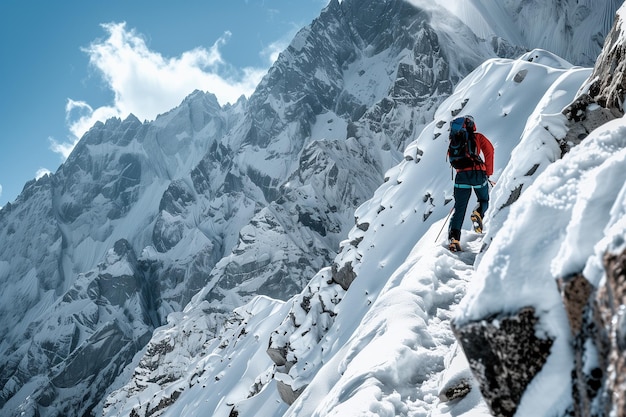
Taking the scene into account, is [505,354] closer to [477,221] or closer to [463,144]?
[463,144]

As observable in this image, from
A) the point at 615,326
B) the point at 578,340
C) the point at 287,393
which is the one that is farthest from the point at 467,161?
the point at 287,393

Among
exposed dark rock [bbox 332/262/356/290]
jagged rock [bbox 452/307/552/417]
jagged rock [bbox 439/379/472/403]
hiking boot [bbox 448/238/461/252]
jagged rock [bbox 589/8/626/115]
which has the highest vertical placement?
jagged rock [bbox 589/8/626/115]

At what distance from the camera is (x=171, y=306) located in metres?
145

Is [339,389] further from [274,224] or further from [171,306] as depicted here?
[171,306]

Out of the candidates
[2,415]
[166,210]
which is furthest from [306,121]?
[2,415]

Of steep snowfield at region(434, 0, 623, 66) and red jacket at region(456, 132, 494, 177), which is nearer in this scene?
red jacket at region(456, 132, 494, 177)

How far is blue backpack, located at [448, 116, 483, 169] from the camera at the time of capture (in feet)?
25.4

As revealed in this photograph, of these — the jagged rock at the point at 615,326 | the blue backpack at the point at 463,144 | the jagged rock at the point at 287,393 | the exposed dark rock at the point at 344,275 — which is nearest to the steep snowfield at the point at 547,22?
the exposed dark rock at the point at 344,275

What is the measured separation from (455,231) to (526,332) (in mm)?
5878

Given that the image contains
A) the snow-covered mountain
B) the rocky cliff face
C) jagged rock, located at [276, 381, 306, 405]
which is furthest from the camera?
jagged rock, located at [276, 381, 306, 405]

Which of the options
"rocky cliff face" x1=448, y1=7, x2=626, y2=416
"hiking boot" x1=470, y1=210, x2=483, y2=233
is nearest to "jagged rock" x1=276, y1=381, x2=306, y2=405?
"hiking boot" x1=470, y1=210, x2=483, y2=233

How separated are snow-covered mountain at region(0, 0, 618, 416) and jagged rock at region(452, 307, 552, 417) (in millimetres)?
463

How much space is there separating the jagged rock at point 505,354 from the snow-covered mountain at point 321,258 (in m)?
0.46

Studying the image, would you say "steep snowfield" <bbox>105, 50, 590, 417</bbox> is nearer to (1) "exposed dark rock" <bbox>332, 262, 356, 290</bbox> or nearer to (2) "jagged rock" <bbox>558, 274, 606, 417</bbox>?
(1) "exposed dark rock" <bbox>332, 262, 356, 290</bbox>
